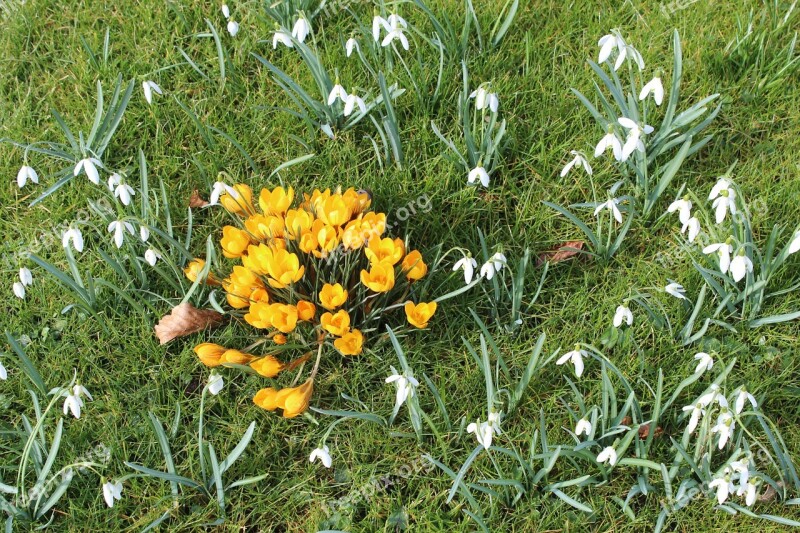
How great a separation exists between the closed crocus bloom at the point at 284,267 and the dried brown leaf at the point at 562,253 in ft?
2.68

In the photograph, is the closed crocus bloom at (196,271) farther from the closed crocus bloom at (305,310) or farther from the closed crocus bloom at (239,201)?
the closed crocus bloom at (305,310)

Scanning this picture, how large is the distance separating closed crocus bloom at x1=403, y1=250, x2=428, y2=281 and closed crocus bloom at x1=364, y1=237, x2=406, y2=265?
0.04m

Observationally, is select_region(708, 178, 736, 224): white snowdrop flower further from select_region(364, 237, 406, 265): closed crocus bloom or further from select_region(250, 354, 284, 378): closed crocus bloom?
select_region(250, 354, 284, 378): closed crocus bloom

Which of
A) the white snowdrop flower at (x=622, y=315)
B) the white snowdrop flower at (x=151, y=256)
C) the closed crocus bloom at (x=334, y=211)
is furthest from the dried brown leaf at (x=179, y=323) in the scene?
the white snowdrop flower at (x=622, y=315)

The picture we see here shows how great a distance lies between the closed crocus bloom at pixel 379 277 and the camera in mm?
2348

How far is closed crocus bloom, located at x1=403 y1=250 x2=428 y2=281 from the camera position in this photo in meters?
2.42

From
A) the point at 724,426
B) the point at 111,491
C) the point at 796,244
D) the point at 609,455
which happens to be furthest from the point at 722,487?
the point at 111,491

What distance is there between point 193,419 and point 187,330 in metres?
0.28

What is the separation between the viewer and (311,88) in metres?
2.95

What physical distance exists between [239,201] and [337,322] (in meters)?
0.50

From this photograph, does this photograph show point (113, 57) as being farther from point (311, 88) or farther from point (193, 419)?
point (193, 419)

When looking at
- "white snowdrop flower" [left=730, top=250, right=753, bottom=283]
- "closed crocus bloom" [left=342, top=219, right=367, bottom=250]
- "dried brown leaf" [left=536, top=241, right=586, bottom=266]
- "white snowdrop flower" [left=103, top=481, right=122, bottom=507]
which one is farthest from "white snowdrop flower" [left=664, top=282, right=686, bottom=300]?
"white snowdrop flower" [left=103, top=481, right=122, bottom=507]

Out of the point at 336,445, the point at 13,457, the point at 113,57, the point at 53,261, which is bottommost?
the point at 336,445

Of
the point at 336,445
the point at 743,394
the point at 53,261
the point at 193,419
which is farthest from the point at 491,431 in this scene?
the point at 53,261
